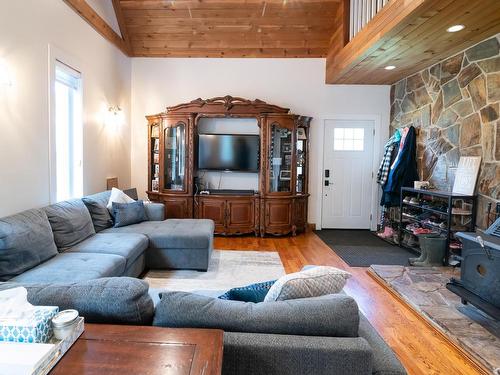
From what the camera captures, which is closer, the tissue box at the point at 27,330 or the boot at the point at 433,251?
the tissue box at the point at 27,330

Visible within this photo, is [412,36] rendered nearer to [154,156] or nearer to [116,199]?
[116,199]

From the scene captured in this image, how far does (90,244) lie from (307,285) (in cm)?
252

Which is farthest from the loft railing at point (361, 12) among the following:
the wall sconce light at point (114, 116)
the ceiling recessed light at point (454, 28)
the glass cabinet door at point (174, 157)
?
the wall sconce light at point (114, 116)

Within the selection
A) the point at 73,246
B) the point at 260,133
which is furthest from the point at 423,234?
the point at 73,246

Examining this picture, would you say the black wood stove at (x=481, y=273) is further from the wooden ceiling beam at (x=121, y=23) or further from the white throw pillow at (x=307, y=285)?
the wooden ceiling beam at (x=121, y=23)

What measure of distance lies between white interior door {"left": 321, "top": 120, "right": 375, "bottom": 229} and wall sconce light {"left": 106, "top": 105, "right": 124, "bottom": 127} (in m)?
3.48

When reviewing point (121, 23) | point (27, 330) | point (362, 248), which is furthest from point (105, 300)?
point (121, 23)

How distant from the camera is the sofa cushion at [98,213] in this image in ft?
12.8

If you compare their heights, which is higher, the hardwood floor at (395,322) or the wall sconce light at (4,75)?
the wall sconce light at (4,75)

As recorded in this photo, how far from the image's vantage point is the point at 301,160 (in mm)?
5855

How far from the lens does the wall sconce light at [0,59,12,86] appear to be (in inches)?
109

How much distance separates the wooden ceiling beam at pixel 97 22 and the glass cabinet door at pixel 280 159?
2.74 m

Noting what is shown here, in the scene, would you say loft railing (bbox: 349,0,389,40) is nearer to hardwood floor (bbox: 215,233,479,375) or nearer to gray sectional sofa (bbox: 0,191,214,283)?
hardwood floor (bbox: 215,233,479,375)

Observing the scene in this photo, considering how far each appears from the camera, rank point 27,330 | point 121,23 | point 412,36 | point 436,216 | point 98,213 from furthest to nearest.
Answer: point 121,23 → point 436,216 → point 98,213 → point 412,36 → point 27,330
